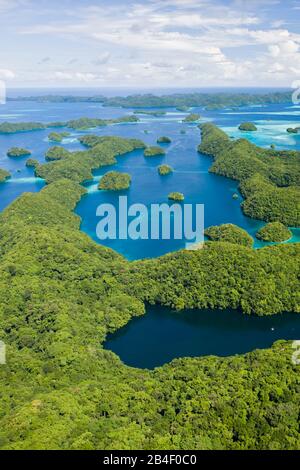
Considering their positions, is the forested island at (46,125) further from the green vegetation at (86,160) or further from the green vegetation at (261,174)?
the green vegetation at (261,174)

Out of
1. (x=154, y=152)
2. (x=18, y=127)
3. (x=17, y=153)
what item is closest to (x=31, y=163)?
(x=17, y=153)

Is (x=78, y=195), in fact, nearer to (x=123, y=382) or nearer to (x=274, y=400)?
(x=123, y=382)

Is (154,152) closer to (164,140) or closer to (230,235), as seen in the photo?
(164,140)

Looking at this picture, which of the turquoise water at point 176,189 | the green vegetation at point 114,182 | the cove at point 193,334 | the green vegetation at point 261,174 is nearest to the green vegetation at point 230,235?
the turquoise water at point 176,189

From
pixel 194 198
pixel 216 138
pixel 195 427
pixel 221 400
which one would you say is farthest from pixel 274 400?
pixel 216 138

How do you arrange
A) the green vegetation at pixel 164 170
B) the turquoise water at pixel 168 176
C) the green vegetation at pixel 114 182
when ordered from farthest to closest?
the green vegetation at pixel 164 170
the green vegetation at pixel 114 182
the turquoise water at pixel 168 176

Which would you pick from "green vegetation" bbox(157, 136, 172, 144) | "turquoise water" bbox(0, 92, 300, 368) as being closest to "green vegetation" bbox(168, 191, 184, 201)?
"turquoise water" bbox(0, 92, 300, 368)
